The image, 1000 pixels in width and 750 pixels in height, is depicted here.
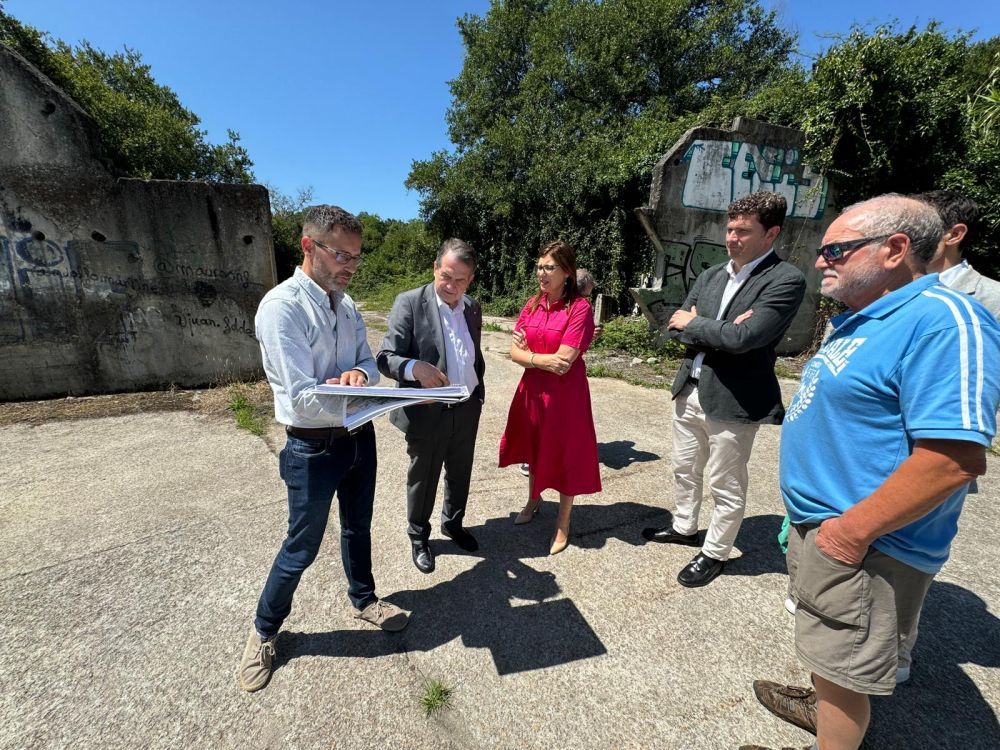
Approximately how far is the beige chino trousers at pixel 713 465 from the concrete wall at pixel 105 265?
5877 mm

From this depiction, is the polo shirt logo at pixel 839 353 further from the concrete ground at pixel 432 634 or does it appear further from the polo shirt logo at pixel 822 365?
the concrete ground at pixel 432 634

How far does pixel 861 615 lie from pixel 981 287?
242 centimetres

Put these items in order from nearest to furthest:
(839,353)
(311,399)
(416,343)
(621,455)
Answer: (839,353)
(311,399)
(416,343)
(621,455)

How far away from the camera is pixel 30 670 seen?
6.55ft

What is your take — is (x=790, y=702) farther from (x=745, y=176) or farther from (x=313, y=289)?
(x=745, y=176)

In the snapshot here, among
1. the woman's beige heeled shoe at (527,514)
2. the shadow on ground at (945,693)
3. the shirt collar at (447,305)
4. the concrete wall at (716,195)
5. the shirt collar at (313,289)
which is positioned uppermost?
the concrete wall at (716,195)

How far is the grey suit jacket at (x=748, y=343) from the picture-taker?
229 cm

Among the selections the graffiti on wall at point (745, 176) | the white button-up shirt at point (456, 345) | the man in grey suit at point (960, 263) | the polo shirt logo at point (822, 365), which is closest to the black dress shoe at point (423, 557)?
the white button-up shirt at point (456, 345)

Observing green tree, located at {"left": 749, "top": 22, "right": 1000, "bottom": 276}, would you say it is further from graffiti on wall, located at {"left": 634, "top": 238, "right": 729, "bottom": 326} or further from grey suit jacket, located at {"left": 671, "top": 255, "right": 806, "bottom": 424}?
grey suit jacket, located at {"left": 671, "top": 255, "right": 806, "bottom": 424}

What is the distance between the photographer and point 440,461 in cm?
269

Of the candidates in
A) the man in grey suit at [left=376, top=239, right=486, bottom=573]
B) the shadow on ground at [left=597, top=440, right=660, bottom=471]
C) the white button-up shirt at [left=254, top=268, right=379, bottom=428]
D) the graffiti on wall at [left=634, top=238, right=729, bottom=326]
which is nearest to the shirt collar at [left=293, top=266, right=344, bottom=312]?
the white button-up shirt at [left=254, top=268, right=379, bottom=428]

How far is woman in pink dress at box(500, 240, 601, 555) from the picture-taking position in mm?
2736

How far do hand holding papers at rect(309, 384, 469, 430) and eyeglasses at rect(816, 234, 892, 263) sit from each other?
1.50 metres

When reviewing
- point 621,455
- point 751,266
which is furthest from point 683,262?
point 751,266
